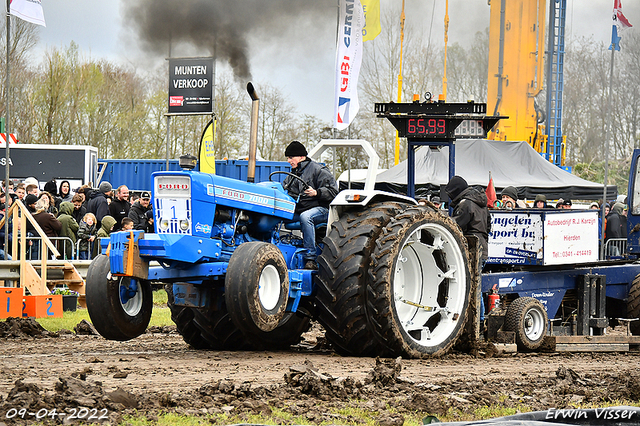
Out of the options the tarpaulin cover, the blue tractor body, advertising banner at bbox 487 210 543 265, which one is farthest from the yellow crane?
the blue tractor body

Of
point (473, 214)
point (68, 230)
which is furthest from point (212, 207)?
point (68, 230)

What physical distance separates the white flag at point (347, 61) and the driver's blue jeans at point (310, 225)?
31.4 feet

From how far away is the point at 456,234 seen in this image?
8445mm

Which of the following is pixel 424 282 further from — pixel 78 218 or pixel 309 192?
pixel 78 218

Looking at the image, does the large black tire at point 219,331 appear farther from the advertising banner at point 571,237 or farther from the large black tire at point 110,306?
the advertising banner at point 571,237

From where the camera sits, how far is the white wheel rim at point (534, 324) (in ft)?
31.3

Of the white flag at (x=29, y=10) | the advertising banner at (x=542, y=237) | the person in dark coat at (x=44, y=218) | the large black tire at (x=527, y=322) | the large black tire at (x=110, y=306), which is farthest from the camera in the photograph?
the person in dark coat at (x=44, y=218)

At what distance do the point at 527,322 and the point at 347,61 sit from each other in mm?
9724

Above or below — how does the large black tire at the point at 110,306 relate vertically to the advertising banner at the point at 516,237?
below

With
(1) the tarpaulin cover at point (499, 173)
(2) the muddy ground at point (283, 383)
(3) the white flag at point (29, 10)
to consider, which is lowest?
(2) the muddy ground at point (283, 383)

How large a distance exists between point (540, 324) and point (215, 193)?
455cm

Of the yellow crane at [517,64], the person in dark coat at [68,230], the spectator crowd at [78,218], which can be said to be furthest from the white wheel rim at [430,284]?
the yellow crane at [517,64]

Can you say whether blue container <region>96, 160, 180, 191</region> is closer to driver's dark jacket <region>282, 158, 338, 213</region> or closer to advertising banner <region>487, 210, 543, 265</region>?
advertising banner <region>487, 210, 543, 265</region>

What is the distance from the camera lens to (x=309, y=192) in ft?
26.5
